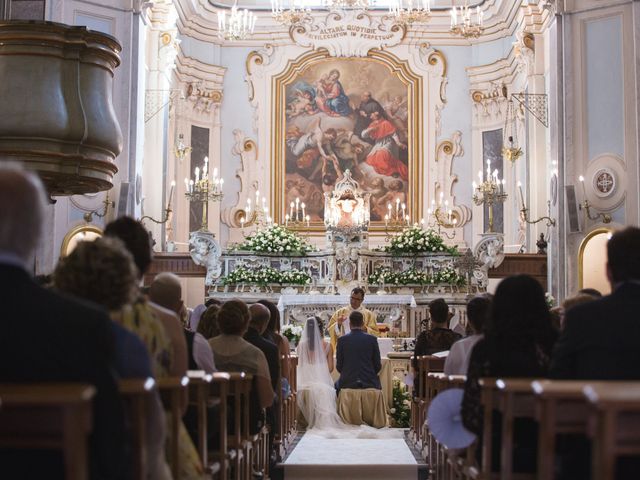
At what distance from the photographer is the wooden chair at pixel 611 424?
3.11 meters

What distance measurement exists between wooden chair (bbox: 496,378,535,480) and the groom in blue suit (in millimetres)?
6713

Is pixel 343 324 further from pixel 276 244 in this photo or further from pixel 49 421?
pixel 49 421

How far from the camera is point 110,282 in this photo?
3.70 meters

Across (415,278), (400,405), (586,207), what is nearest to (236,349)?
(400,405)

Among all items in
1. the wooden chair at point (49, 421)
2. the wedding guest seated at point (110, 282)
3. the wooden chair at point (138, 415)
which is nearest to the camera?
the wooden chair at point (49, 421)

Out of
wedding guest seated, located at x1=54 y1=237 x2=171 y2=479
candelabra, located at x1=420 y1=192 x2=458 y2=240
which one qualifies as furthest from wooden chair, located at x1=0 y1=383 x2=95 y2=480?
candelabra, located at x1=420 y1=192 x2=458 y2=240

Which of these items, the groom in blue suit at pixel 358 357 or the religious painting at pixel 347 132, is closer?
the groom in blue suit at pixel 358 357

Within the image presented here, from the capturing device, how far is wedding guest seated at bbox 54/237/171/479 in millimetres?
3693

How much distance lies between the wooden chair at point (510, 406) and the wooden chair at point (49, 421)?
1975 millimetres

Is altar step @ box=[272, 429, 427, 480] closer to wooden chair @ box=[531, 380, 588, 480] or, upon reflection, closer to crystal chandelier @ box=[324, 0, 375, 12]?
wooden chair @ box=[531, 380, 588, 480]

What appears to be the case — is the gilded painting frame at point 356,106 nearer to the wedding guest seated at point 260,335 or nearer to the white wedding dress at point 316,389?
the white wedding dress at point 316,389

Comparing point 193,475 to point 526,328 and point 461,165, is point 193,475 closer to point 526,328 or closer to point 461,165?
point 526,328

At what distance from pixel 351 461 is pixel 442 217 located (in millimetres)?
13946

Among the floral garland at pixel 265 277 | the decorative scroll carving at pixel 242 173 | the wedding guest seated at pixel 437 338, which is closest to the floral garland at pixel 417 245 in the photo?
the floral garland at pixel 265 277
